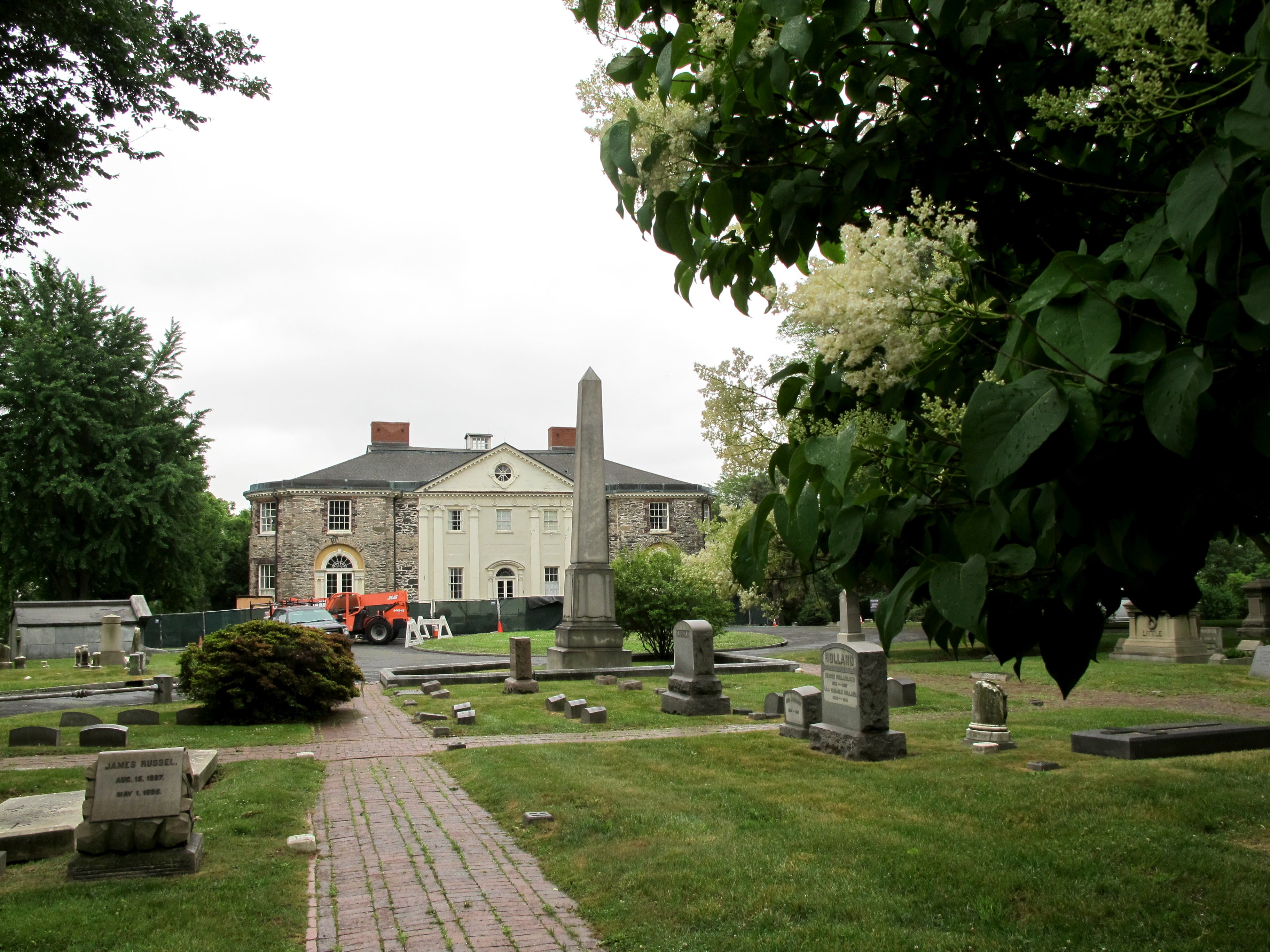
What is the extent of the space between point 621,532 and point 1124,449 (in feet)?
175

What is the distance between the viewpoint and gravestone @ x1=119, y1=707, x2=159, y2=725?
14.1m

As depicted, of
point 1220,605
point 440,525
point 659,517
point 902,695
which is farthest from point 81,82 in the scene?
point 659,517

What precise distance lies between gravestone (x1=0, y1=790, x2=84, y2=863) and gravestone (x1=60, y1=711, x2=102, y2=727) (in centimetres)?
615

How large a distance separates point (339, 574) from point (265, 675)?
128 ft

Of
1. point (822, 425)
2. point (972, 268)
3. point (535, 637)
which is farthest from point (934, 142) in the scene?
point (535, 637)

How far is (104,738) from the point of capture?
1218cm

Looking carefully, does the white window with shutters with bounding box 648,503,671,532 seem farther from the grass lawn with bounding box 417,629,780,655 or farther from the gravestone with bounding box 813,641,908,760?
the gravestone with bounding box 813,641,908,760

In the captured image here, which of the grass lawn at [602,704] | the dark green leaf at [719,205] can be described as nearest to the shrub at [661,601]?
the grass lawn at [602,704]

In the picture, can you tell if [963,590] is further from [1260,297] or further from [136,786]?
[136,786]

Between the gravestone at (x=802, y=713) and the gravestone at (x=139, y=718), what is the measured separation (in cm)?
920

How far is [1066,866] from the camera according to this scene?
595 centimetres

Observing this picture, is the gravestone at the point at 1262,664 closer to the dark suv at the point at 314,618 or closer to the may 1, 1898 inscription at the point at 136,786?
the may 1, 1898 inscription at the point at 136,786

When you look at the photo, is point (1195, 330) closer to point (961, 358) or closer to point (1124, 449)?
point (1124, 449)

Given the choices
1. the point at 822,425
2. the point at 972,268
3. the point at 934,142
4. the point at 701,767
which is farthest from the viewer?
the point at 701,767
